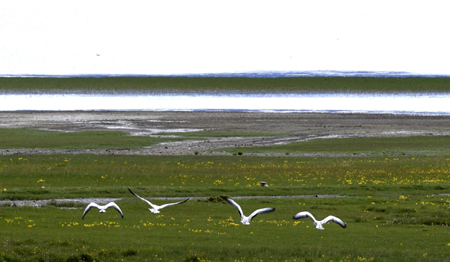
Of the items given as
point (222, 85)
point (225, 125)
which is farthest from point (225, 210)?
point (222, 85)

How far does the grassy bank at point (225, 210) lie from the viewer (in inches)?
682

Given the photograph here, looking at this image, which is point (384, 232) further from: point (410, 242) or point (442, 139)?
point (442, 139)

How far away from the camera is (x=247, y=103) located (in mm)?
98500

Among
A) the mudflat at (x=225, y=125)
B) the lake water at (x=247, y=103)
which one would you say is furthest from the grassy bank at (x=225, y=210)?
the lake water at (x=247, y=103)

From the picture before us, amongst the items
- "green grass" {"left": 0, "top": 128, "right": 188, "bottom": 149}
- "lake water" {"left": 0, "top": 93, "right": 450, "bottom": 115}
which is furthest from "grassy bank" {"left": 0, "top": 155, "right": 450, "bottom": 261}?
"lake water" {"left": 0, "top": 93, "right": 450, "bottom": 115}

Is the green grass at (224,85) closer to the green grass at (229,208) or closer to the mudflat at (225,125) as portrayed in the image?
the mudflat at (225,125)

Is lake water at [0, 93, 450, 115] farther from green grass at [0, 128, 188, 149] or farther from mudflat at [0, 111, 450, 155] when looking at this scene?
green grass at [0, 128, 188, 149]

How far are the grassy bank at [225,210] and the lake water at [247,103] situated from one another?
4548 cm

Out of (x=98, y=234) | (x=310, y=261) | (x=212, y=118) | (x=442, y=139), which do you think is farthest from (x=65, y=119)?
(x=310, y=261)

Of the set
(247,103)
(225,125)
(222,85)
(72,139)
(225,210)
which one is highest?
(222,85)

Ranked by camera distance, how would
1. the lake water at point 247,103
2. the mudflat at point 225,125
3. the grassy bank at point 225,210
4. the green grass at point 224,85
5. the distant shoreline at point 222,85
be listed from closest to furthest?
1. the grassy bank at point 225,210
2. the mudflat at point 225,125
3. the lake water at point 247,103
4. the distant shoreline at point 222,85
5. the green grass at point 224,85

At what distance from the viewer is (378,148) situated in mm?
47938

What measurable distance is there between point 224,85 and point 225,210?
4203 inches

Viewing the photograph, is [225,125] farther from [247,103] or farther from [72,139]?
[247,103]
